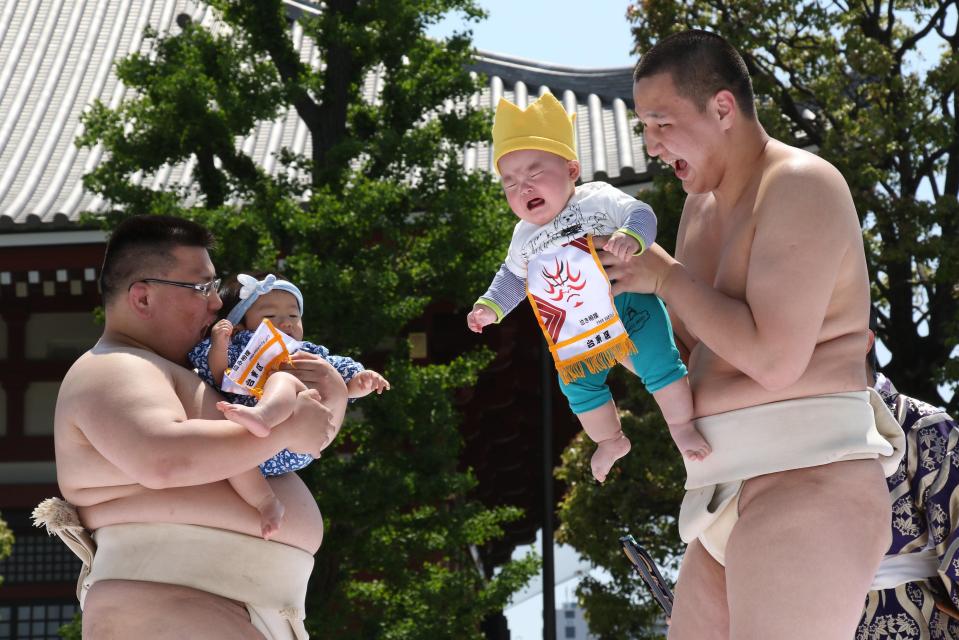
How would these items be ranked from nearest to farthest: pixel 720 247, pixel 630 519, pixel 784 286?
pixel 784 286 < pixel 720 247 < pixel 630 519

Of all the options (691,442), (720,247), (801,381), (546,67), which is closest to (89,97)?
(546,67)

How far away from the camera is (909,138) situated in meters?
9.01

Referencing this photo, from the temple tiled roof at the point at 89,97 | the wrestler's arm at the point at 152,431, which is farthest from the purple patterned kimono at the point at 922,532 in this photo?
the temple tiled roof at the point at 89,97

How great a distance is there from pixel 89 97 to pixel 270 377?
411 inches

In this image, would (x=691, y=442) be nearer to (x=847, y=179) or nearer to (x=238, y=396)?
(x=238, y=396)

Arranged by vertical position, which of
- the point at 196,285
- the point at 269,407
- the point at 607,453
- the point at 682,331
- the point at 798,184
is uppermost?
the point at 798,184

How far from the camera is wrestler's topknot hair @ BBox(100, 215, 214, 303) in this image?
8.32ft

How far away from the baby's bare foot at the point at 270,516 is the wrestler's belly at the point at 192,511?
16mm

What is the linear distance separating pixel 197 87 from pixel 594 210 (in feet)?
18.2

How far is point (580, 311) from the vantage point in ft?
7.72

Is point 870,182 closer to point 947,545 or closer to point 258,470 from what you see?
point 947,545

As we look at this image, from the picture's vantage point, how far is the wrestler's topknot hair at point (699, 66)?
222 cm

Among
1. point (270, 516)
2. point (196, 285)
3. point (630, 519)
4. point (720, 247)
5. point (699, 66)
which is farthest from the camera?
point (630, 519)

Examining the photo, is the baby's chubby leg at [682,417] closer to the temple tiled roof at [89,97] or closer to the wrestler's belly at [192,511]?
the wrestler's belly at [192,511]
